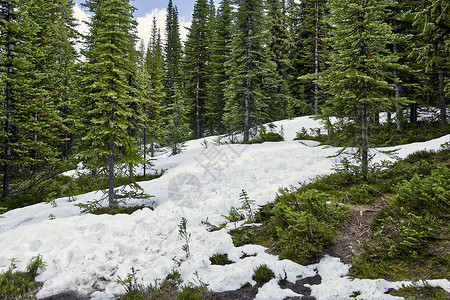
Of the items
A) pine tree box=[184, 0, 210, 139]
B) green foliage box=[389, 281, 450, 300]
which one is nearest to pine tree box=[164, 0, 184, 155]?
pine tree box=[184, 0, 210, 139]

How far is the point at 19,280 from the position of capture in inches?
206

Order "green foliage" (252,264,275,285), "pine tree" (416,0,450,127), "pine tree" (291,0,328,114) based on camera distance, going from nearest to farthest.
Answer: "green foliage" (252,264,275,285), "pine tree" (416,0,450,127), "pine tree" (291,0,328,114)

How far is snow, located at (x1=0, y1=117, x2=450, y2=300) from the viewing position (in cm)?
473

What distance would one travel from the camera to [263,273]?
15.7 feet

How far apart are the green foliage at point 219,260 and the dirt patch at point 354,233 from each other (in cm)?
245

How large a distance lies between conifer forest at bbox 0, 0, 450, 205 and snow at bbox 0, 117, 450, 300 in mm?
2721

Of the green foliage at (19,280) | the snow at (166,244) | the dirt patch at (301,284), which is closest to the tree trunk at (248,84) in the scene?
the snow at (166,244)

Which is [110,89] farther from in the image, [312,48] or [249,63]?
[312,48]

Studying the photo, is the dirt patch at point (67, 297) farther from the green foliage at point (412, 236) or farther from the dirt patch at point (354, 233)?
the green foliage at point (412, 236)

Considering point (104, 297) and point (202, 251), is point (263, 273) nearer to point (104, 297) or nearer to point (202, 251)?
point (202, 251)

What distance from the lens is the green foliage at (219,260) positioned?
5633 millimetres

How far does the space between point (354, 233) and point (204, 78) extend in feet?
98.3

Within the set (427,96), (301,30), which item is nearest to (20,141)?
(427,96)

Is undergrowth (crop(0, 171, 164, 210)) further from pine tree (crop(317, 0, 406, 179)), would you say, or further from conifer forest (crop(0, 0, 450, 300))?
pine tree (crop(317, 0, 406, 179))
